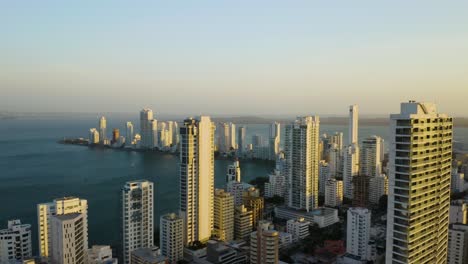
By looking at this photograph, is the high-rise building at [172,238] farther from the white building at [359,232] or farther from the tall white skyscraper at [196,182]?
the white building at [359,232]

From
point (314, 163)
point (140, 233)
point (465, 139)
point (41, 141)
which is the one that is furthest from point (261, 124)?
point (140, 233)

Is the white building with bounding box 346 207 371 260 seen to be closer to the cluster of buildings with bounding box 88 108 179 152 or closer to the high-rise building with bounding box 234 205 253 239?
the high-rise building with bounding box 234 205 253 239

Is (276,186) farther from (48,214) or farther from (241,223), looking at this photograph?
(48,214)

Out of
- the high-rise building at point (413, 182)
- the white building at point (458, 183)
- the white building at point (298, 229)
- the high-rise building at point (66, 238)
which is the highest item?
the high-rise building at point (413, 182)

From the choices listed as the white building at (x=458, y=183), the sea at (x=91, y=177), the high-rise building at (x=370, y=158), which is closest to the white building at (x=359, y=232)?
the sea at (x=91, y=177)

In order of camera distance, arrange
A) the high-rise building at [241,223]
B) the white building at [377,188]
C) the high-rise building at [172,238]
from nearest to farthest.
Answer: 1. the high-rise building at [172,238]
2. the high-rise building at [241,223]
3. the white building at [377,188]

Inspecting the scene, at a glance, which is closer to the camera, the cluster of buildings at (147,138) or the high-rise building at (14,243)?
the high-rise building at (14,243)

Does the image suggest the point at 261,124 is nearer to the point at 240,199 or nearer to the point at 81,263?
the point at 240,199
